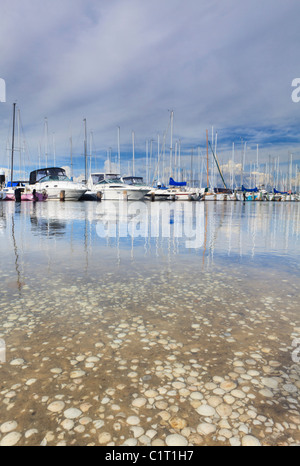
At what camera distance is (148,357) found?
2379 millimetres

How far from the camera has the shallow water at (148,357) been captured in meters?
1.69

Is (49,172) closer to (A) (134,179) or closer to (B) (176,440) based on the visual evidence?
(A) (134,179)

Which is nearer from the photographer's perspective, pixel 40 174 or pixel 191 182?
pixel 40 174

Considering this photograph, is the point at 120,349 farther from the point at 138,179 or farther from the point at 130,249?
the point at 138,179

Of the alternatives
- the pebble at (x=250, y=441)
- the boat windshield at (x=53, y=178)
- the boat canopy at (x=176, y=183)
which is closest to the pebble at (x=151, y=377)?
the pebble at (x=250, y=441)

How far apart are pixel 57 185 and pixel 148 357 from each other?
3651cm

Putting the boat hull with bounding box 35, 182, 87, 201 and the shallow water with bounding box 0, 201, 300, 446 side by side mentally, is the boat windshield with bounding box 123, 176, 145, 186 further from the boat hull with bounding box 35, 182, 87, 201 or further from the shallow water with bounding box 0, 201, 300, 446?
the shallow water with bounding box 0, 201, 300, 446

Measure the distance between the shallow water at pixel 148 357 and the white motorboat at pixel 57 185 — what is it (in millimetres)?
32760

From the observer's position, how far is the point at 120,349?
2.49 metres

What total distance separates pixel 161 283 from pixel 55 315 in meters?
1.75

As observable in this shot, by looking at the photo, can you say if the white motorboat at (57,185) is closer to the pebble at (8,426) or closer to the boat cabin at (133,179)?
the boat cabin at (133,179)

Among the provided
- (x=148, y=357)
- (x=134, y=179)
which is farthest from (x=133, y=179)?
(x=148, y=357)
